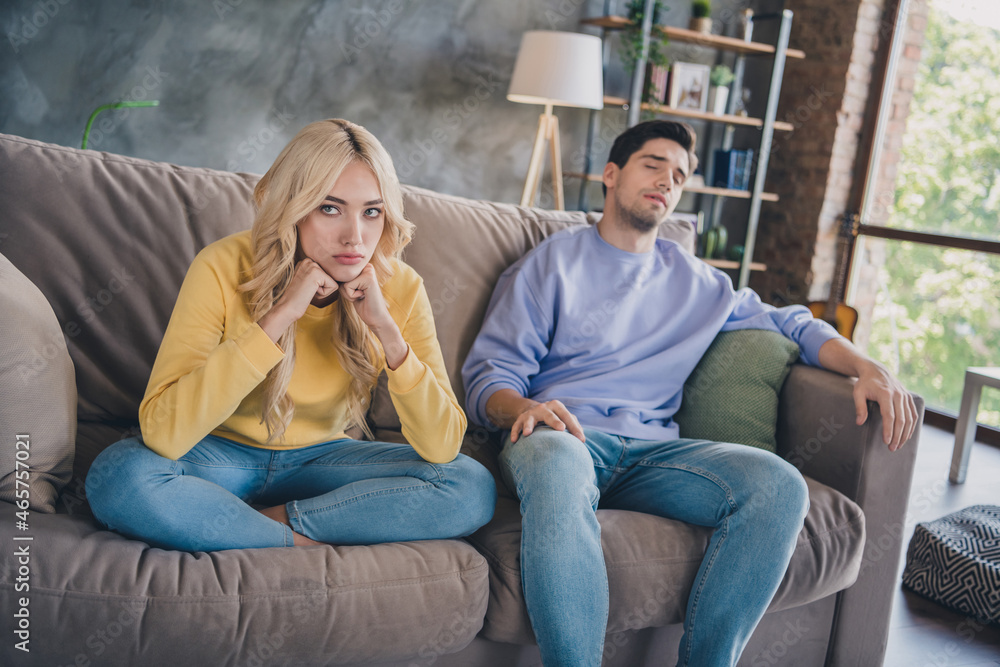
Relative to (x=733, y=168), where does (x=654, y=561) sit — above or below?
below

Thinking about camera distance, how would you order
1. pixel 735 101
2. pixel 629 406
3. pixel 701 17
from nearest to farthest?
pixel 629 406 < pixel 701 17 < pixel 735 101

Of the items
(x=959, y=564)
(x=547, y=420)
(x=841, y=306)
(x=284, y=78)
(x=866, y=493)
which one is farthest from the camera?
(x=841, y=306)

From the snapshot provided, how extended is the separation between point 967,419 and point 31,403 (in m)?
3.05

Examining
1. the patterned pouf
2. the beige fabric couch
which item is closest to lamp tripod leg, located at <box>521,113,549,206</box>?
the beige fabric couch

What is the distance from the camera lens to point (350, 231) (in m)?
1.34

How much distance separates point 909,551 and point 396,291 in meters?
1.64

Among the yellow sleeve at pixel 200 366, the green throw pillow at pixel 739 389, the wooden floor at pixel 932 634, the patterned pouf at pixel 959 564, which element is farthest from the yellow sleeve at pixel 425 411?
the patterned pouf at pixel 959 564

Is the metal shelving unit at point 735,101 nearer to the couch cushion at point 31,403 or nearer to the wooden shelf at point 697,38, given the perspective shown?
the wooden shelf at point 697,38

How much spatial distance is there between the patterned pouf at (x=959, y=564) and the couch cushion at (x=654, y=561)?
2.21 feet

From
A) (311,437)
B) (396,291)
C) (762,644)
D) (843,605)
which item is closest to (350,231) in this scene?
(396,291)

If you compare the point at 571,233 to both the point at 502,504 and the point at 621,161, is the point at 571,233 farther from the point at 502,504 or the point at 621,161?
the point at 502,504

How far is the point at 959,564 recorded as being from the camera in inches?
81.4

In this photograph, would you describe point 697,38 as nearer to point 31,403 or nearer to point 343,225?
point 343,225

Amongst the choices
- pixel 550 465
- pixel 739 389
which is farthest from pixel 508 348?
pixel 739 389
